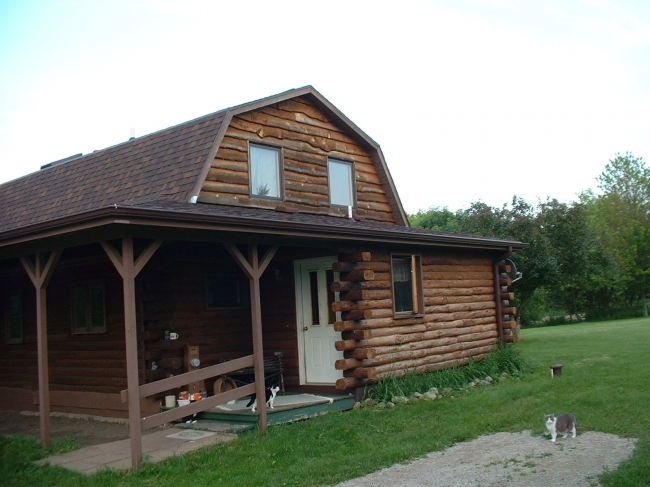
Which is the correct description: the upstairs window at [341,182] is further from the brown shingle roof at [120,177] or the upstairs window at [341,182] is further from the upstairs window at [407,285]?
the brown shingle roof at [120,177]

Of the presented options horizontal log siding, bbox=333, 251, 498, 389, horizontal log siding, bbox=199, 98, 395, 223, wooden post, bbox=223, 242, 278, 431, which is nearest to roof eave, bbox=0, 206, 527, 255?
wooden post, bbox=223, 242, 278, 431

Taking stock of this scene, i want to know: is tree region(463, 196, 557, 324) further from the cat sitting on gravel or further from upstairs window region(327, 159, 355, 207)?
the cat sitting on gravel

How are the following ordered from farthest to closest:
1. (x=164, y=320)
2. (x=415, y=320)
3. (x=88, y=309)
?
(x=415, y=320), (x=88, y=309), (x=164, y=320)

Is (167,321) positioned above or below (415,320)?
above

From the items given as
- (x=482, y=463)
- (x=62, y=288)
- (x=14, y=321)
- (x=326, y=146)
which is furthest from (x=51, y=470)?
(x=326, y=146)

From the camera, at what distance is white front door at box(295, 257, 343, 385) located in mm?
12414

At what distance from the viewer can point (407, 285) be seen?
1314 cm

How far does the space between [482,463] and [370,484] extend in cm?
139

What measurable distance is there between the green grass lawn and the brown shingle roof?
4439 millimetres

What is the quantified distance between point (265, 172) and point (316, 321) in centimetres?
317

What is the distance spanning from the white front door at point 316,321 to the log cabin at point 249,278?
0.09 ft

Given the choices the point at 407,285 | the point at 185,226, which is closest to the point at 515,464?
the point at 185,226

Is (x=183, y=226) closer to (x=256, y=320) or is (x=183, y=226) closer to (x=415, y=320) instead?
(x=256, y=320)

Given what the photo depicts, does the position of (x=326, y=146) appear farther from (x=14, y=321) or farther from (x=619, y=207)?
(x=619, y=207)
